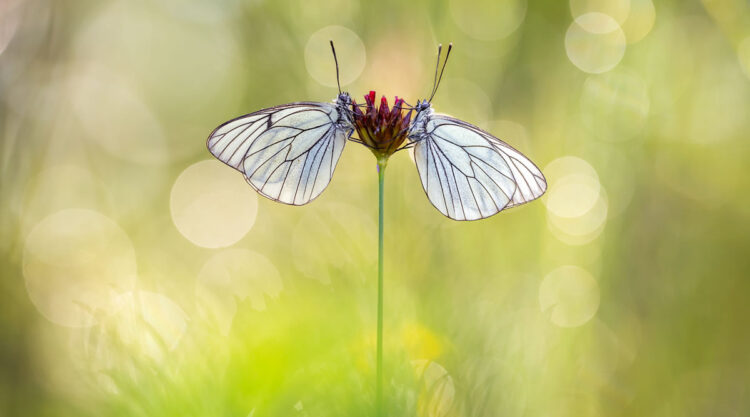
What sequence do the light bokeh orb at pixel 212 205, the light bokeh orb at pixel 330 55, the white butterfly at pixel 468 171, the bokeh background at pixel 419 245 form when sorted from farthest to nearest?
the light bokeh orb at pixel 212 205 < the light bokeh orb at pixel 330 55 < the white butterfly at pixel 468 171 < the bokeh background at pixel 419 245

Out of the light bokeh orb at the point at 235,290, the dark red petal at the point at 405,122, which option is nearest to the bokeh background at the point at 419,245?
the light bokeh orb at the point at 235,290

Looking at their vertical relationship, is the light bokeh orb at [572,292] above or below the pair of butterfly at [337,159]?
below

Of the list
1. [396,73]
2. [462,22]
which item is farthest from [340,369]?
[462,22]

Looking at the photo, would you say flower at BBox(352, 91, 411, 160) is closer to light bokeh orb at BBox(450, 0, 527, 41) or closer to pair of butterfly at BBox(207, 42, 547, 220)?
pair of butterfly at BBox(207, 42, 547, 220)

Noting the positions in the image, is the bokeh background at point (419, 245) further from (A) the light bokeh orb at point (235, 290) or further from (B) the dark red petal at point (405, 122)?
(B) the dark red petal at point (405, 122)

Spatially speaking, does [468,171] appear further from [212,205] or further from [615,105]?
[212,205]

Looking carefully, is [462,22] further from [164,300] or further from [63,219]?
[63,219]

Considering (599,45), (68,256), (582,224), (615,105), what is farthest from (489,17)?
(68,256)

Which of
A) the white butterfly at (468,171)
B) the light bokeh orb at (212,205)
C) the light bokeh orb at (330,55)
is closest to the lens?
the white butterfly at (468,171)
